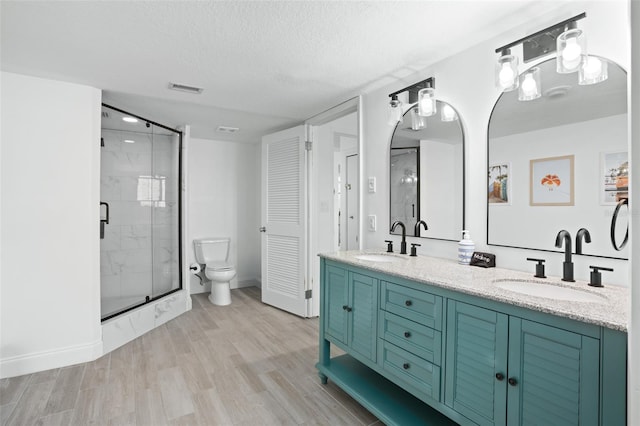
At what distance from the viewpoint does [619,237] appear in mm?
1402

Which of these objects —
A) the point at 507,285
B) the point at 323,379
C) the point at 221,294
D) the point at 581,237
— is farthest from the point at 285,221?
the point at 581,237

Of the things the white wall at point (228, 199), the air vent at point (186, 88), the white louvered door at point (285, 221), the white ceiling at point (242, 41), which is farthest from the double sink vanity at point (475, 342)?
the white wall at point (228, 199)

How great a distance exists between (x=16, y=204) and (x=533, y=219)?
131 inches

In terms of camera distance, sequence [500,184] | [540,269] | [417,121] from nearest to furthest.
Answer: [540,269] → [500,184] → [417,121]

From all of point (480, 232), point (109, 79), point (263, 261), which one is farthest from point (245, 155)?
point (480, 232)

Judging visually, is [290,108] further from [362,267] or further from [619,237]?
[619,237]

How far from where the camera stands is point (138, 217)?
3.49 metres

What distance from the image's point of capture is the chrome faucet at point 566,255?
1.45 meters

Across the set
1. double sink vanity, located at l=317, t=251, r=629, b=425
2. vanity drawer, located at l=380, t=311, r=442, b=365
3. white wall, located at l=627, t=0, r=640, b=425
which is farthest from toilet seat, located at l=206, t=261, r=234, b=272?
white wall, located at l=627, t=0, r=640, b=425

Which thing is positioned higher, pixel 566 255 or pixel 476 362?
pixel 566 255

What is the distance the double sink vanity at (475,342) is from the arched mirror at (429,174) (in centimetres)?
27

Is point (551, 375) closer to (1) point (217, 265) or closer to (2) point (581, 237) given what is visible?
(2) point (581, 237)

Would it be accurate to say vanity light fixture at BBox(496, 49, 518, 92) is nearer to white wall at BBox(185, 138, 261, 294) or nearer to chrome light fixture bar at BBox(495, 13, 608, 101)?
chrome light fixture bar at BBox(495, 13, 608, 101)

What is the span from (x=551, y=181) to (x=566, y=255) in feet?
1.23
